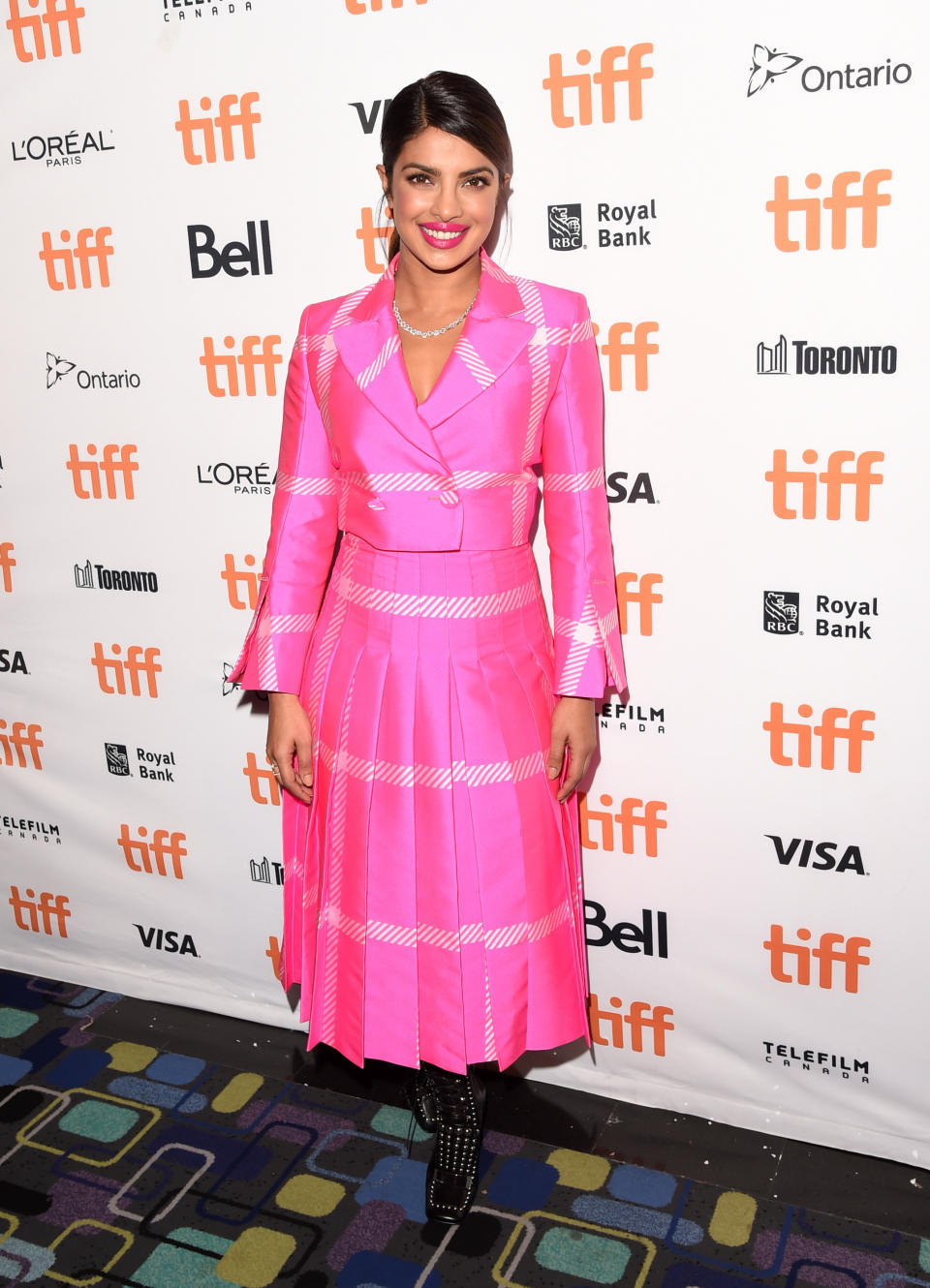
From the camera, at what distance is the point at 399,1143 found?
2.07 metres

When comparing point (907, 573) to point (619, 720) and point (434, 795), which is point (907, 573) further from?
point (434, 795)

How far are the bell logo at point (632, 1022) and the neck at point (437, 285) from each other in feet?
4.12

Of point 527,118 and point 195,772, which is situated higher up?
point 527,118

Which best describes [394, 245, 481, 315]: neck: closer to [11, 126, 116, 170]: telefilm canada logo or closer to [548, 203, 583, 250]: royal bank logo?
[548, 203, 583, 250]: royal bank logo

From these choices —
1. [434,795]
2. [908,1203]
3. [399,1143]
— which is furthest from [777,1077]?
[434,795]

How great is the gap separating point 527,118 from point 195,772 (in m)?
1.38

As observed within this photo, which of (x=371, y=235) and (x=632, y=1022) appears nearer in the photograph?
(x=371, y=235)

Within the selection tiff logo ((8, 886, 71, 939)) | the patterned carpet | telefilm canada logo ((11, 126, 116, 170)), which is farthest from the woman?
tiff logo ((8, 886, 71, 939))

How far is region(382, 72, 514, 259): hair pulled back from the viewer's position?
62.1 inches

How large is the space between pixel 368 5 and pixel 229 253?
1.49ft

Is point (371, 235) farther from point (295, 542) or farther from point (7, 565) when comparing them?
point (7, 565)

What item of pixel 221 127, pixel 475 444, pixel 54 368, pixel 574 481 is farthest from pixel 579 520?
pixel 54 368

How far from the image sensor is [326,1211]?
192cm

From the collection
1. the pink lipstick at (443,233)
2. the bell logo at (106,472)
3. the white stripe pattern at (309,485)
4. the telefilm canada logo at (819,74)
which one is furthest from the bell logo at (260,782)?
the telefilm canada logo at (819,74)
